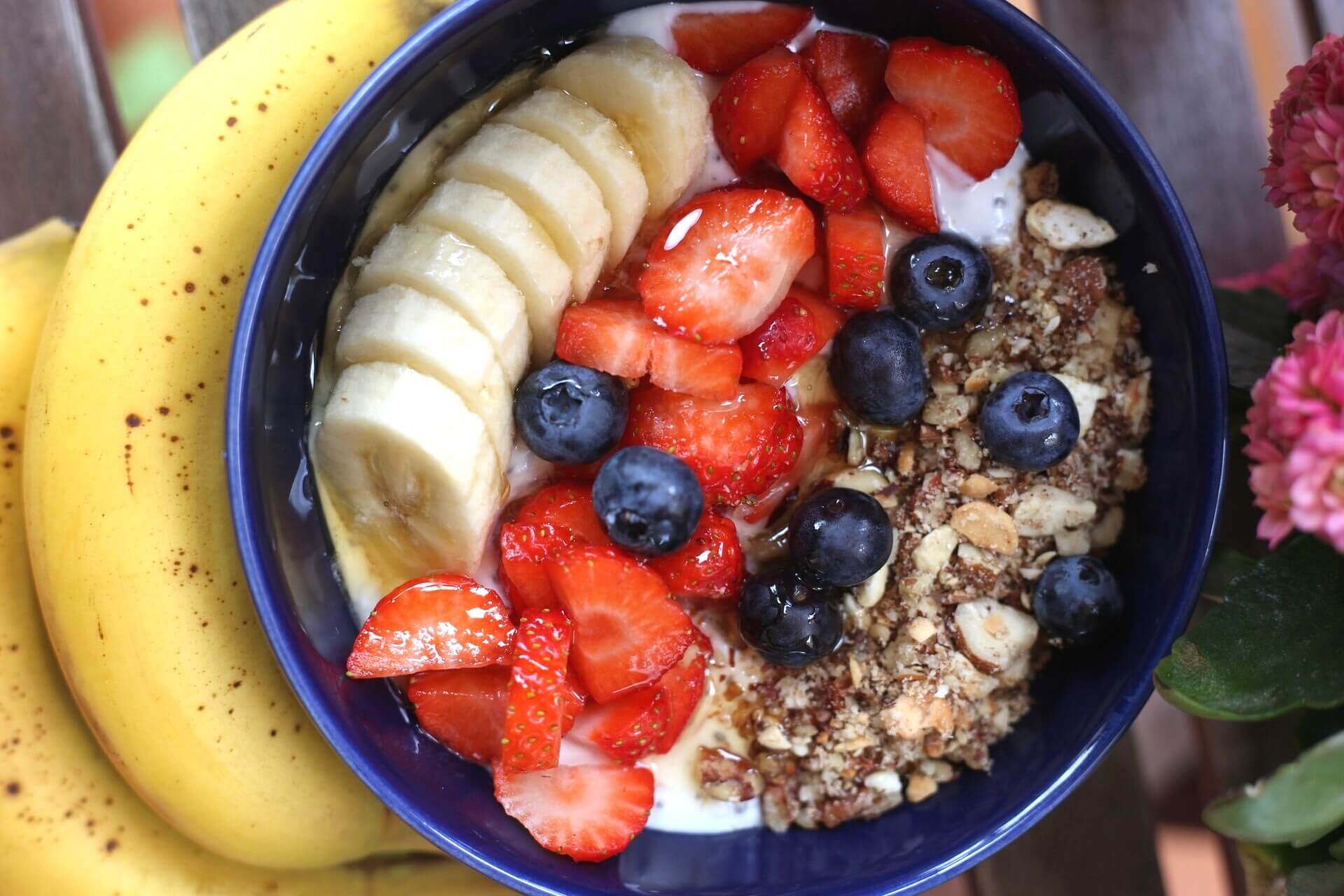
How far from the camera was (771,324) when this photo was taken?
978 mm

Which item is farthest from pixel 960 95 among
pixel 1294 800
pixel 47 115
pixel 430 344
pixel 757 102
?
pixel 47 115

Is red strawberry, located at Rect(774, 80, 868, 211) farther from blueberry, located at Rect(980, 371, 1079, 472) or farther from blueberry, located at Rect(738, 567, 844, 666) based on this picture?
blueberry, located at Rect(738, 567, 844, 666)

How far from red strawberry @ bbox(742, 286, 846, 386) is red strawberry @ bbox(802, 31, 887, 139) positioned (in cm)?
18

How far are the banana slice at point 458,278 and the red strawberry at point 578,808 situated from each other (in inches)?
14.7

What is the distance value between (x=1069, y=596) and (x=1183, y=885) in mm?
625

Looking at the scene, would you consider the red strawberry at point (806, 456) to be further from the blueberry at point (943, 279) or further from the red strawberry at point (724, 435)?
the blueberry at point (943, 279)

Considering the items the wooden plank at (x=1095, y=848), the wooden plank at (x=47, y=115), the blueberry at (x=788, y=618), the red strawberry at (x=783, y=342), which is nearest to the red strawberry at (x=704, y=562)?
the blueberry at (x=788, y=618)

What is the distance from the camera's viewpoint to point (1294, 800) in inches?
28.6

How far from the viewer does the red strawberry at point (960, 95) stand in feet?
3.05

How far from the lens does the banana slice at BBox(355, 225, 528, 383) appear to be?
89 centimetres

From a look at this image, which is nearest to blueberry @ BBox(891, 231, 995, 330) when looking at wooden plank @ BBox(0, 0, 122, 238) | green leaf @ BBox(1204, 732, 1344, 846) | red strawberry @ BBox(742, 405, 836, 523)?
red strawberry @ BBox(742, 405, 836, 523)

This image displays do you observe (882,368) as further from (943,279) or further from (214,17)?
(214,17)

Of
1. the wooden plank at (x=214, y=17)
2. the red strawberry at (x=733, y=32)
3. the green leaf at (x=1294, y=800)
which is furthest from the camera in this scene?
the wooden plank at (x=214, y=17)

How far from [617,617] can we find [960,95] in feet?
1.78
